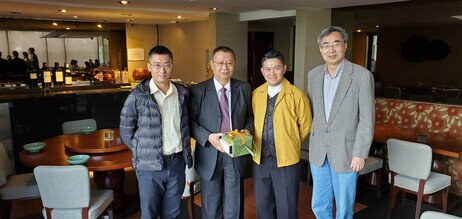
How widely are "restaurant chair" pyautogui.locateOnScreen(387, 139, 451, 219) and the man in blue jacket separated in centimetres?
192

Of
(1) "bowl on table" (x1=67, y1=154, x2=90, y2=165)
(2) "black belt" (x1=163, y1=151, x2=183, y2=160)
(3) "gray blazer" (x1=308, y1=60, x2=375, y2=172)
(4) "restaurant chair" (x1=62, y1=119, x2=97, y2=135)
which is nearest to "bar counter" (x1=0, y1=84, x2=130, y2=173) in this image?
(4) "restaurant chair" (x1=62, y1=119, x2=97, y2=135)

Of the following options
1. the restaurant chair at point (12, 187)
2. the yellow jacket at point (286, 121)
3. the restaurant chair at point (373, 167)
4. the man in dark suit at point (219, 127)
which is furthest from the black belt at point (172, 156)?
the restaurant chair at point (373, 167)

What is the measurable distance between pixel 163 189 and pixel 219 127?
55 cm

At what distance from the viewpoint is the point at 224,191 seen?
2398mm

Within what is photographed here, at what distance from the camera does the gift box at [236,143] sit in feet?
6.82

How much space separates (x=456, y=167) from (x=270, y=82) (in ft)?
9.60

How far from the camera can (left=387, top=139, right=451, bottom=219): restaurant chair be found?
9.59ft

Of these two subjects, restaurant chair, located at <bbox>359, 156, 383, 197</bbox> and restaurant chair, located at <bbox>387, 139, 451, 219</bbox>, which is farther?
restaurant chair, located at <bbox>359, 156, 383, 197</bbox>

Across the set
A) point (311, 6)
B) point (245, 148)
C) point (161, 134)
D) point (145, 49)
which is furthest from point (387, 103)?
point (145, 49)

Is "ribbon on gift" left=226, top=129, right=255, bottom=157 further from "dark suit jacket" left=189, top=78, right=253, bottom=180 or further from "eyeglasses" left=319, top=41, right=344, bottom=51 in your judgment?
"eyeglasses" left=319, top=41, right=344, bottom=51

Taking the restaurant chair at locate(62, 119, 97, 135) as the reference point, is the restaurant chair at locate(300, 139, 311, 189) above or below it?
below

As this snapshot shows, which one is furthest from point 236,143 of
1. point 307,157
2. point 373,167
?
point 307,157

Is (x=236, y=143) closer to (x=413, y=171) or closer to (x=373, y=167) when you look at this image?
Answer: (x=413, y=171)

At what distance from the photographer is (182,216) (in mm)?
3260
